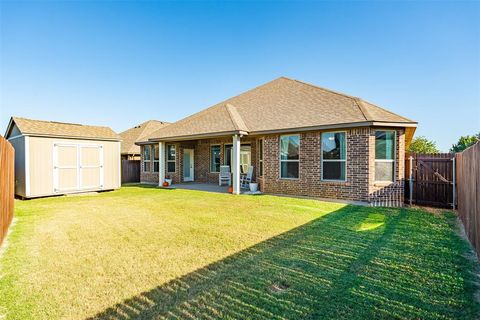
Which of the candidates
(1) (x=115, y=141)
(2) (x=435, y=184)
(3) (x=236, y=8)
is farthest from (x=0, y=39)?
(2) (x=435, y=184)

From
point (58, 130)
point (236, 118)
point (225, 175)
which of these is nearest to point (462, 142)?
point (225, 175)

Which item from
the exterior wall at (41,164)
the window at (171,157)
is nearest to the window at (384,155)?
the window at (171,157)

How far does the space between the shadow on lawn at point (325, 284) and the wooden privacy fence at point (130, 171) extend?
1653 cm

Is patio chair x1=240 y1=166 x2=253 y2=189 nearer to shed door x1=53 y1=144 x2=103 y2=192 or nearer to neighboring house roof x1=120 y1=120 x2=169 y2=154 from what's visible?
shed door x1=53 y1=144 x2=103 y2=192

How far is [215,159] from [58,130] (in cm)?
853

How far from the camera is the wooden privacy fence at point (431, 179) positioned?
9.03 metres

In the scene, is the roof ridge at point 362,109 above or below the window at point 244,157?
above

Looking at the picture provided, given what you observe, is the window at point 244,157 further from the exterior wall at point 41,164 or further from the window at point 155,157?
the exterior wall at point 41,164

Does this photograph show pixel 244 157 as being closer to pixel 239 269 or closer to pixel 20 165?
pixel 20 165

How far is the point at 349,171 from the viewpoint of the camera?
935 cm

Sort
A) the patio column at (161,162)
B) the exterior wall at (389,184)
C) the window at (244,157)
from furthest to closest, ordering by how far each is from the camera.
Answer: the patio column at (161,162) < the window at (244,157) < the exterior wall at (389,184)

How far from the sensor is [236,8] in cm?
1244

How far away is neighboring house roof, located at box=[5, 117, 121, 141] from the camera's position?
36.7ft

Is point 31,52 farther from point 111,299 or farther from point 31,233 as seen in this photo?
point 111,299
